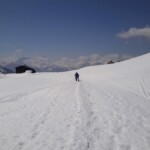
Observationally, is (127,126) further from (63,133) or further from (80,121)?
(63,133)

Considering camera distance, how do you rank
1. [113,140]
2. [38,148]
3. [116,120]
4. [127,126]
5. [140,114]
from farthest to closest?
[140,114] < [116,120] < [127,126] < [113,140] < [38,148]

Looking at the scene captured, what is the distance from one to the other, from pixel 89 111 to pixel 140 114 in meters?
3.54

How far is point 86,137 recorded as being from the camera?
876 cm

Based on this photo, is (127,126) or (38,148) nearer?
(38,148)

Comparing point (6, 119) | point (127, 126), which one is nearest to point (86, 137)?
point (127, 126)

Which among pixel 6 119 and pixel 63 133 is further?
pixel 6 119

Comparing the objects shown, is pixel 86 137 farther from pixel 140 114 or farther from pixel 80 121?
pixel 140 114

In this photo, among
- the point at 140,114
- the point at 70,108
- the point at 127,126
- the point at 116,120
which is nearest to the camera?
the point at 127,126

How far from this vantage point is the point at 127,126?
10.5 metres

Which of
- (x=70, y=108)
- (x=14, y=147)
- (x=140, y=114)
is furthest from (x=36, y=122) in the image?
(x=140, y=114)

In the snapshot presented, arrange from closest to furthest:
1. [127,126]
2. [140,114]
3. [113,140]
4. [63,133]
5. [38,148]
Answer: [38,148] → [113,140] → [63,133] → [127,126] → [140,114]

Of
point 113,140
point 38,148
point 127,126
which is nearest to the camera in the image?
point 38,148

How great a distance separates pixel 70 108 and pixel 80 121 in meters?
3.60

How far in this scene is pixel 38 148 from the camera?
25.6 ft
